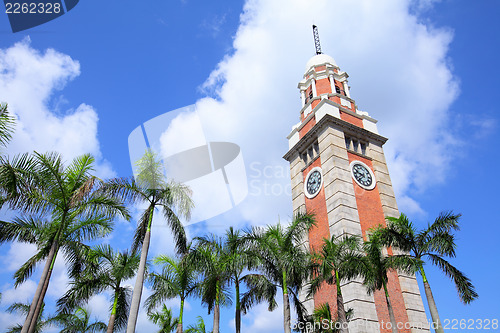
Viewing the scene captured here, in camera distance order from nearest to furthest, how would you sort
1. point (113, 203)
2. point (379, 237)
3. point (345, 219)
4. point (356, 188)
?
point (113, 203), point (379, 237), point (345, 219), point (356, 188)

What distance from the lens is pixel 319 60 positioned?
4594 cm

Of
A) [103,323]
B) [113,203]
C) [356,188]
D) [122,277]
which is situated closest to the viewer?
[113,203]

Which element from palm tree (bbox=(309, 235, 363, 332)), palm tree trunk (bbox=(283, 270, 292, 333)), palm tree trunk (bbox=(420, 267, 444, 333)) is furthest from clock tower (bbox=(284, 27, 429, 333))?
palm tree trunk (bbox=(420, 267, 444, 333))

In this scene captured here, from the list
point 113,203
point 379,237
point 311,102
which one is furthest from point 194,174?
point 311,102

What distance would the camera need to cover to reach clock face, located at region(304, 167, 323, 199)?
3459 centimetres

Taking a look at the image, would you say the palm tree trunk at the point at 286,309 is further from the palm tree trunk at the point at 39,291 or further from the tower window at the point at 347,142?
the tower window at the point at 347,142

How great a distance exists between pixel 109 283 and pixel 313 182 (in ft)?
69.6

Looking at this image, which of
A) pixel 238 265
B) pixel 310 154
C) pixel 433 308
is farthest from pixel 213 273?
pixel 310 154

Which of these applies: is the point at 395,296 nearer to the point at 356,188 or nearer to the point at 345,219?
the point at 345,219

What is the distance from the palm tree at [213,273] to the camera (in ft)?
63.3

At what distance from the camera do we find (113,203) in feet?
53.7

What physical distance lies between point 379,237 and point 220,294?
879 centimetres

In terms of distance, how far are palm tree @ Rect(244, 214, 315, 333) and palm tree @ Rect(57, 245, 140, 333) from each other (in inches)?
270

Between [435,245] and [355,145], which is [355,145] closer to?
[355,145]
